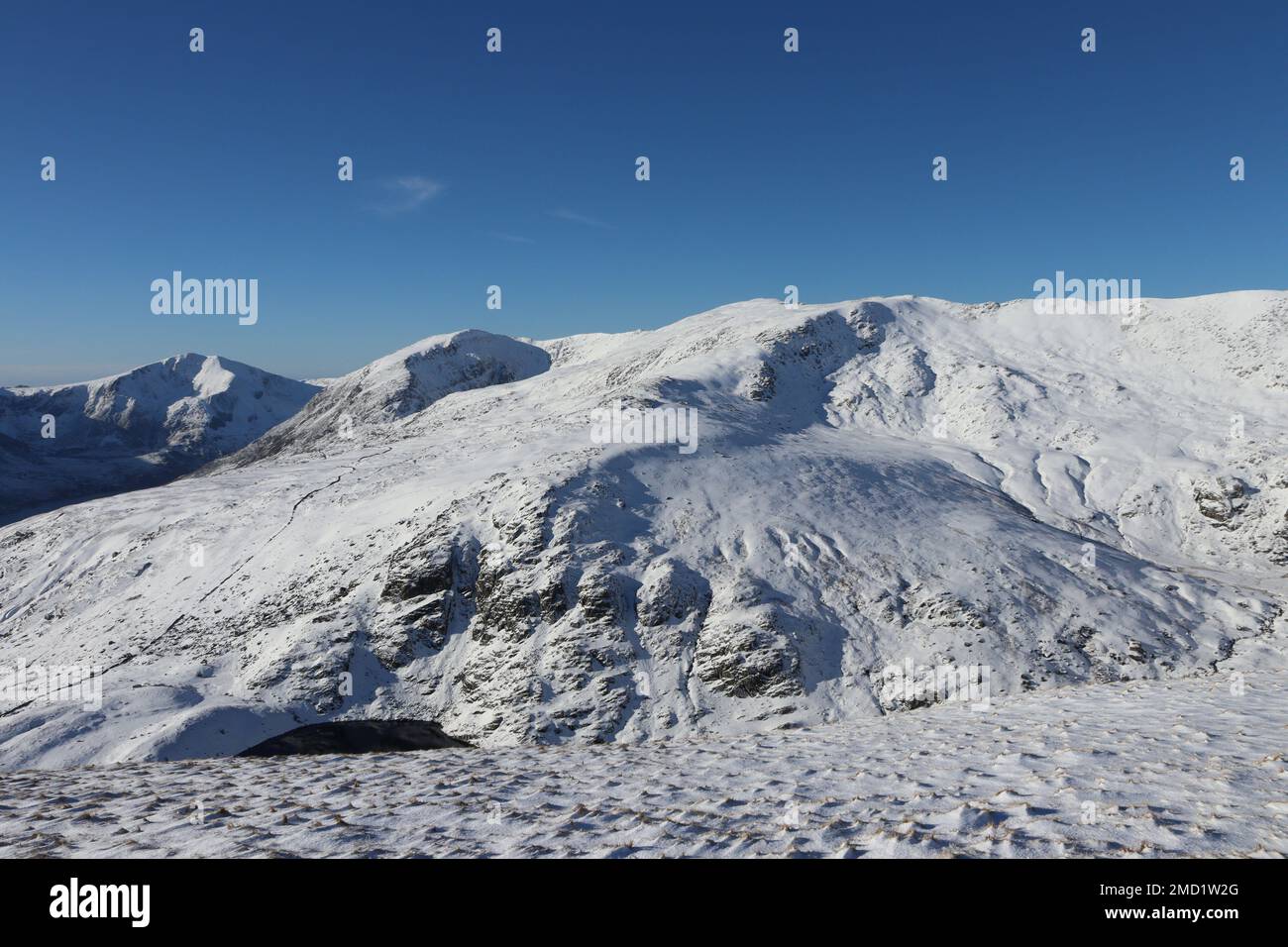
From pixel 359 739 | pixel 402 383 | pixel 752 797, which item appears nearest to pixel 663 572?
pixel 359 739

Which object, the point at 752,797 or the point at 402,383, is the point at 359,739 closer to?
the point at 752,797

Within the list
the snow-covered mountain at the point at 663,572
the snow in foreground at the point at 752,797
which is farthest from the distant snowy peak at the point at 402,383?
the snow in foreground at the point at 752,797

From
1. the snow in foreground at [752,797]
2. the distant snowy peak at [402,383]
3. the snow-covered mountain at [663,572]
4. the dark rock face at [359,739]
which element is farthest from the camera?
the distant snowy peak at [402,383]

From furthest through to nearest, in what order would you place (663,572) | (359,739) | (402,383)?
(402,383)
(663,572)
(359,739)

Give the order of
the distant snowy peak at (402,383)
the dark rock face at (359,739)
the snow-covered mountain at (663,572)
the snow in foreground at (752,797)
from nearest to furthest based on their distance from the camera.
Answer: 1. the snow in foreground at (752,797)
2. the dark rock face at (359,739)
3. the snow-covered mountain at (663,572)
4. the distant snowy peak at (402,383)

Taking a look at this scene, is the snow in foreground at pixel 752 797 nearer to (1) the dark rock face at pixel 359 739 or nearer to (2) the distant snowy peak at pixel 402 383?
(1) the dark rock face at pixel 359 739
